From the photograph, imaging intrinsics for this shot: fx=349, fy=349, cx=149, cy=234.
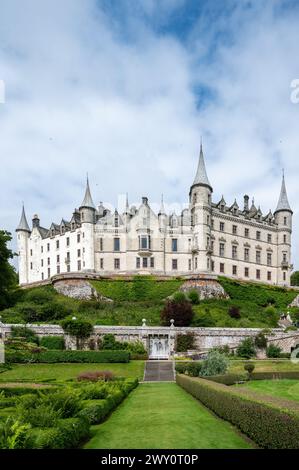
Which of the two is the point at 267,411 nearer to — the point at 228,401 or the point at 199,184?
the point at 228,401

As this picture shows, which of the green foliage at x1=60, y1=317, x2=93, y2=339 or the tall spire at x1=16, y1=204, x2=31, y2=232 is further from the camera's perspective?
the tall spire at x1=16, y1=204, x2=31, y2=232

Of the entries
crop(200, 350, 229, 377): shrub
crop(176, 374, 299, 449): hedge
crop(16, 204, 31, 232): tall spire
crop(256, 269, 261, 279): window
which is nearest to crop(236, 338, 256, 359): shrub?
crop(200, 350, 229, 377): shrub

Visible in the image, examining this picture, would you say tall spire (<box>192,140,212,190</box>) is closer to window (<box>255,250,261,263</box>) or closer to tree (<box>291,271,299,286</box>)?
window (<box>255,250,261,263</box>)

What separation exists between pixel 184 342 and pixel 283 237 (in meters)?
38.2

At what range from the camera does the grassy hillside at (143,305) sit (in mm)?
41219

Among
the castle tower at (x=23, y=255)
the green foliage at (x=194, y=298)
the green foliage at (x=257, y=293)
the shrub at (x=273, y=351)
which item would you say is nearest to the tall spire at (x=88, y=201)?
the castle tower at (x=23, y=255)

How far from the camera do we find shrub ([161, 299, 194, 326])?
39.9 metres

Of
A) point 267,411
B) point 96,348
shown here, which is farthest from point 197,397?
point 96,348

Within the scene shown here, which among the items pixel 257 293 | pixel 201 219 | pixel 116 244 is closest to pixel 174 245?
pixel 201 219

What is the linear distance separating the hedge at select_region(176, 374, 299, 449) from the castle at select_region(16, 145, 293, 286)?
139 ft

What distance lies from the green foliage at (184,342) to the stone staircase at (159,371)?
4.62 meters

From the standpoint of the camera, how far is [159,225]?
2308 inches

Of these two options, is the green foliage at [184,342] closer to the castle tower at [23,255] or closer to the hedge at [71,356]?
the hedge at [71,356]

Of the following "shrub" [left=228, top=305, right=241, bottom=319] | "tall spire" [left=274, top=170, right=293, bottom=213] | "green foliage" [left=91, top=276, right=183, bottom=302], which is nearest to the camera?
"shrub" [left=228, top=305, right=241, bottom=319]
